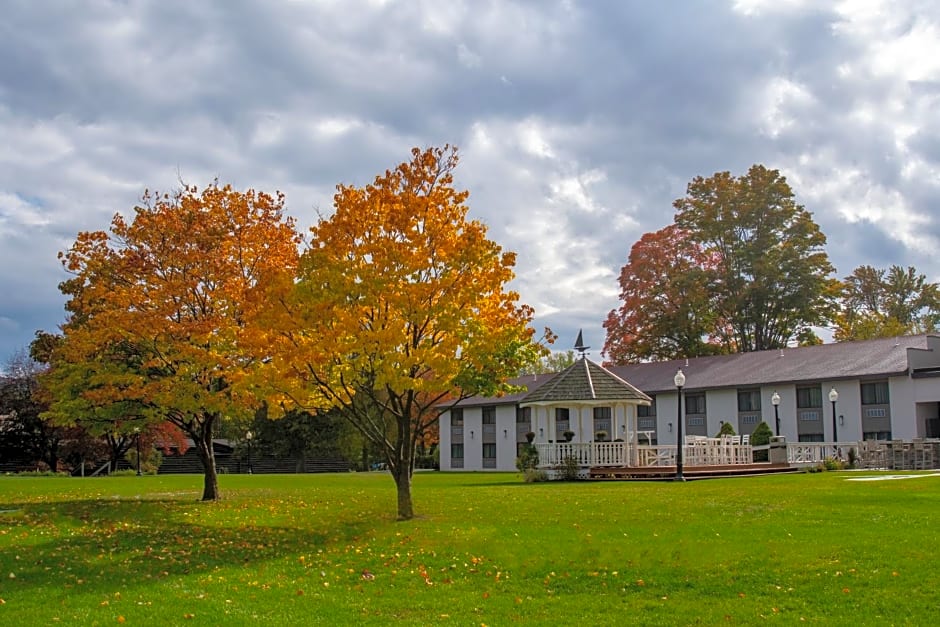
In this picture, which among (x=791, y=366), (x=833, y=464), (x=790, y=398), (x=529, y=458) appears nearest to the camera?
(x=529, y=458)

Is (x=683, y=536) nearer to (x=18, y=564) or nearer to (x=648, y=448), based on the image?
(x=18, y=564)

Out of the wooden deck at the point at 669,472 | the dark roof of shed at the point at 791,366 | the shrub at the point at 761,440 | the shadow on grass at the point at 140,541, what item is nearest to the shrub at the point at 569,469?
the wooden deck at the point at 669,472

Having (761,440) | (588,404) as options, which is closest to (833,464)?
(761,440)

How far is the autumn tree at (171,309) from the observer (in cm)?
2325

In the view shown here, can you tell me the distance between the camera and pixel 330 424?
69500 mm

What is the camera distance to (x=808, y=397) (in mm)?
49344

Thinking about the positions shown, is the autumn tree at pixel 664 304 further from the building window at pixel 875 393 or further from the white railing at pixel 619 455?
the white railing at pixel 619 455

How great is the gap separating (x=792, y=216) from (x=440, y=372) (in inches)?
2117

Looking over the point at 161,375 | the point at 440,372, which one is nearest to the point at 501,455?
the point at 161,375

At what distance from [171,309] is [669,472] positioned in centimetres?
1842

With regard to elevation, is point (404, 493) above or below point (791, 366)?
below

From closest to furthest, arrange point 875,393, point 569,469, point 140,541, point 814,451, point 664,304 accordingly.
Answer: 1. point 140,541
2. point 569,469
3. point 814,451
4. point 875,393
5. point 664,304

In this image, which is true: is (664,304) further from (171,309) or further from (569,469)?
(171,309)

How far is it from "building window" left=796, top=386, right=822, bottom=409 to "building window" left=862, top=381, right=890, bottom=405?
2332 mm
